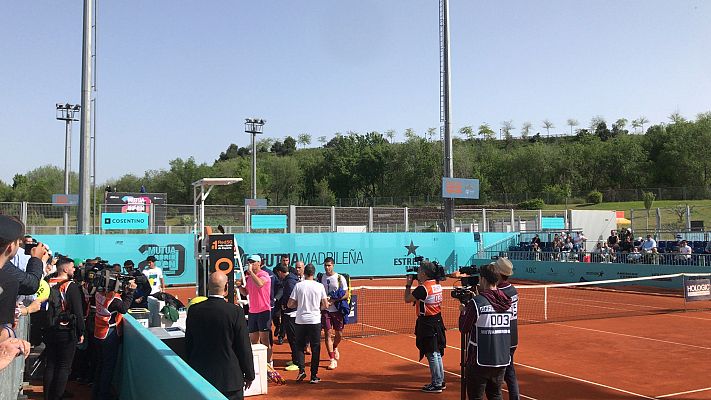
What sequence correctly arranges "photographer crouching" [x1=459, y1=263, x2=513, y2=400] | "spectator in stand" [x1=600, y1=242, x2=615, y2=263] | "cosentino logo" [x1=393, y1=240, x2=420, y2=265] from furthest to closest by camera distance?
"cosentino logo" [x1=393, y1=240, x2=420, y2=265], "spectator in stand" [x1=600, y1=242, x2=615, y2=263], "photographer crouching" [x1=459, y1=263, x2=513, y2=400]

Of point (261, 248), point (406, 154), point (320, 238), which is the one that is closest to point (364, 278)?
point (320, 238)

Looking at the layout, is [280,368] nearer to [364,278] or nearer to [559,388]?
[559,388]

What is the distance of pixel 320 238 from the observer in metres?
29.0

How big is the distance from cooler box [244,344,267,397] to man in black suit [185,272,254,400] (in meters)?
3.11

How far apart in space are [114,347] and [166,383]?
10.8 ft

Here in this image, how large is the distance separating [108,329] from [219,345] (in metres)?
3.04

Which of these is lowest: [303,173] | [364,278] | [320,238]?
[364,278]

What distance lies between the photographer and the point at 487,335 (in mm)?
5996

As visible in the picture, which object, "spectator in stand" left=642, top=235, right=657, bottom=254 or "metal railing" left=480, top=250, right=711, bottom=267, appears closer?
"metal railing" left=480, top=250, right=711, bottom=267

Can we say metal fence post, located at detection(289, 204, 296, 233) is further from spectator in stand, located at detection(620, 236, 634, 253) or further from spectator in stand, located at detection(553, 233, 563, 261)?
spectator in stand, located at detection(620, 236, 634, 253)

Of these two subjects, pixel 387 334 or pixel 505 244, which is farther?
pixel 505 244

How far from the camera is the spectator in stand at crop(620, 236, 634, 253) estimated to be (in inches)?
1043

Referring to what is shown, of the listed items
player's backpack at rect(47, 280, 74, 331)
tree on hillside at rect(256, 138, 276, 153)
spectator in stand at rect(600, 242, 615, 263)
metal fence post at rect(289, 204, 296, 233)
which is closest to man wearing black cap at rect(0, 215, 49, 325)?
player's backpack at rect(47, 280, 74, 331)

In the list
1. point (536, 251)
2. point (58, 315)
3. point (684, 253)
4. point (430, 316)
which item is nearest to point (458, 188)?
point (536, 251)
